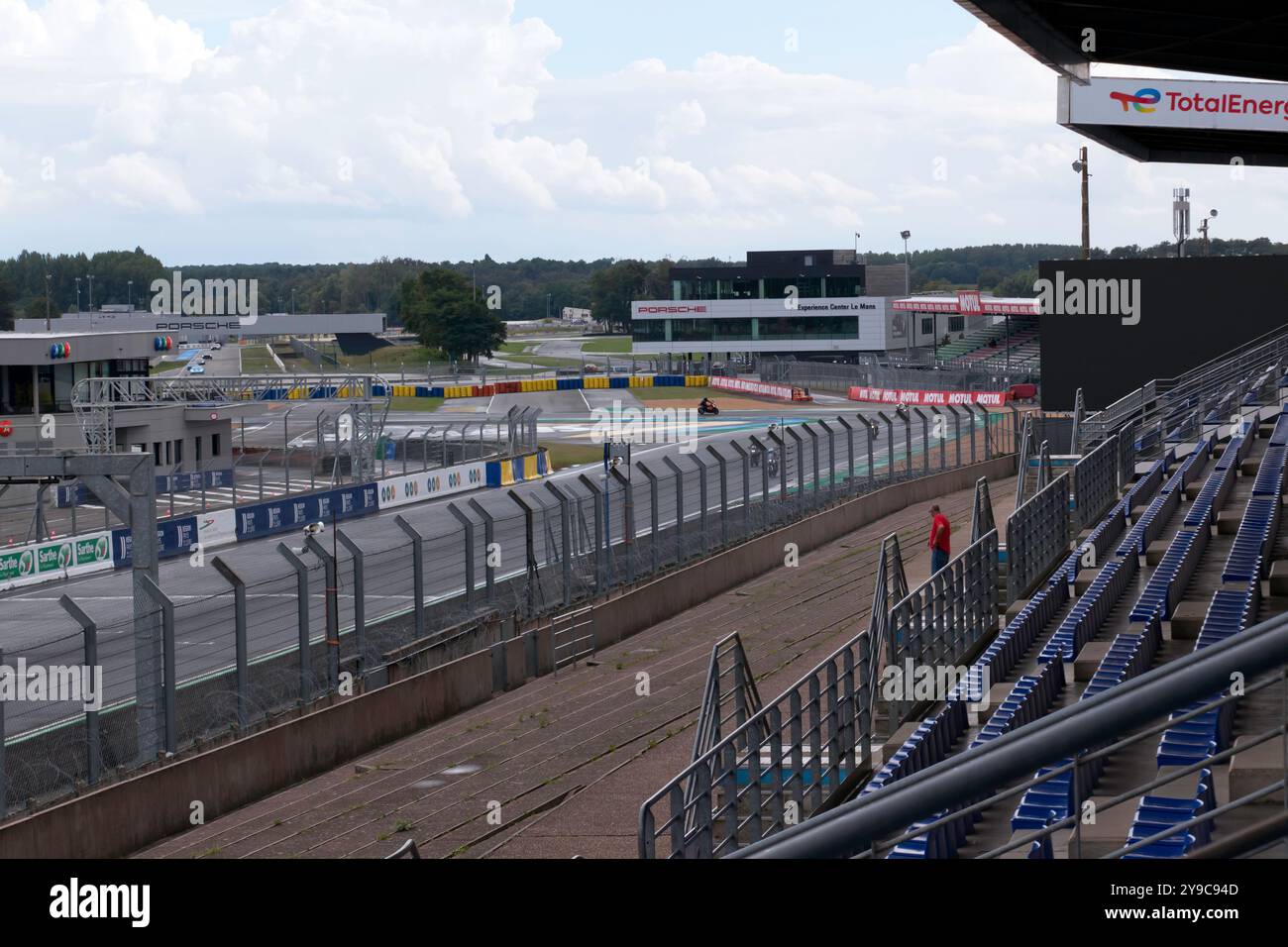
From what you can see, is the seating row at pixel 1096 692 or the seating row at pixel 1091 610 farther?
the seating row at pixel 1091 610

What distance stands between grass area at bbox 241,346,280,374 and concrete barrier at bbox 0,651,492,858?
75.3 m

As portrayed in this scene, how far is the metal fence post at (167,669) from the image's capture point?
1216 cm

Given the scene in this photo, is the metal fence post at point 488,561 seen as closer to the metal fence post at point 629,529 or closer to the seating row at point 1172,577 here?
the metal fence post at point 629,529

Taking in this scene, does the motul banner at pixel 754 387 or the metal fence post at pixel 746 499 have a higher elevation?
the motul banner at pixel 754 387

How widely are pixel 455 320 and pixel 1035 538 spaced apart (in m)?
93.7

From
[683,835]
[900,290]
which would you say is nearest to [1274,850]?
[683,835]

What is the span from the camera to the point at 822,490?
29.1m

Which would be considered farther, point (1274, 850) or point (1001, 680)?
point (1001, 680)

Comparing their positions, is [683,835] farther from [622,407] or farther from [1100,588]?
[622,407]

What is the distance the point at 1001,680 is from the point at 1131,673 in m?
1.91
